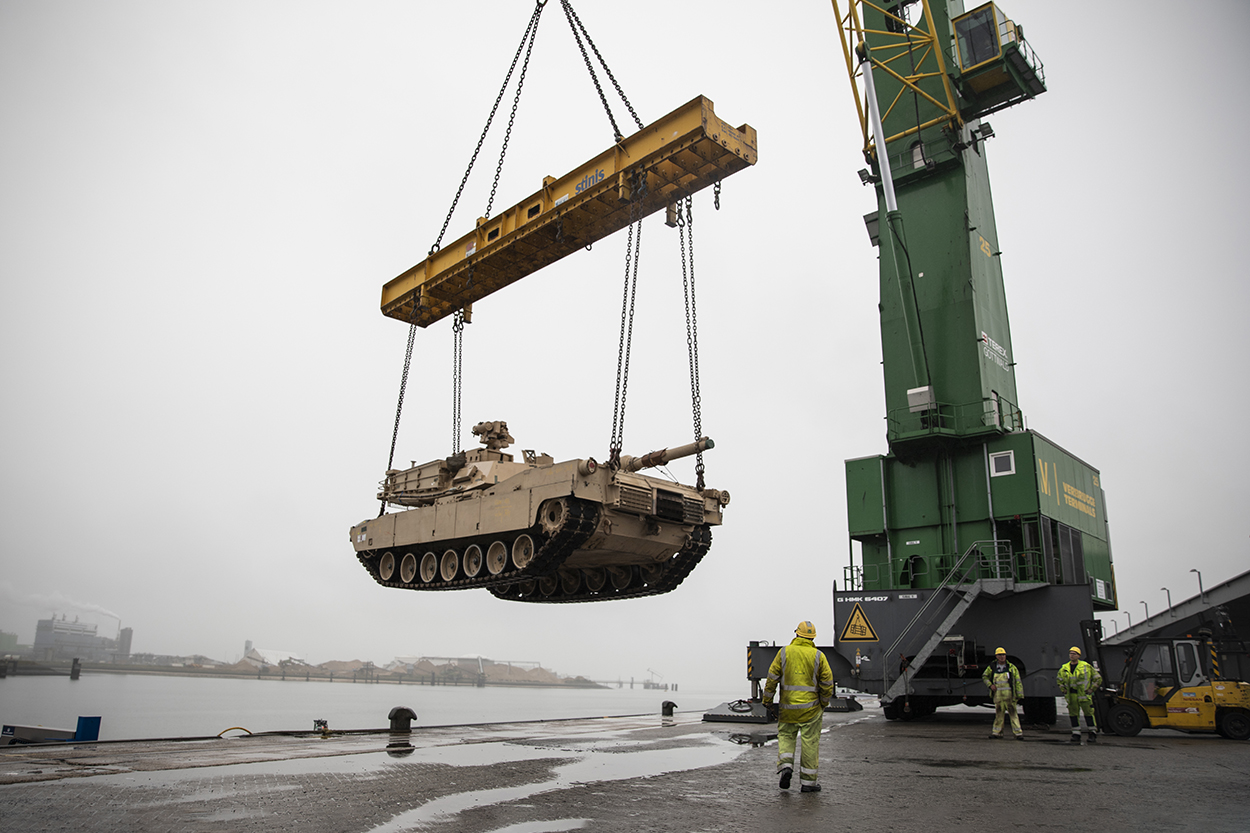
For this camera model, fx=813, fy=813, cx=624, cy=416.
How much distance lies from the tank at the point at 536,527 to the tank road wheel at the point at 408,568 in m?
0.02

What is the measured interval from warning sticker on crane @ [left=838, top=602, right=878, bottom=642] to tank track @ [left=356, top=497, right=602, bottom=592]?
5069mm

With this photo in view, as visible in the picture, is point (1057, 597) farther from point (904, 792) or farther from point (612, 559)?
point (904, 792)

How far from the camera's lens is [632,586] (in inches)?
602

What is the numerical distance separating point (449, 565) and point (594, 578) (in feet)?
9.23

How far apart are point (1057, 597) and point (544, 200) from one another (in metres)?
11.2

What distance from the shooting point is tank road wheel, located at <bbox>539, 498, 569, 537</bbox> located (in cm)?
1225

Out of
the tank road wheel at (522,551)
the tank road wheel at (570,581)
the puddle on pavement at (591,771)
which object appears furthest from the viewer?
the tank road wheel at (570,581)

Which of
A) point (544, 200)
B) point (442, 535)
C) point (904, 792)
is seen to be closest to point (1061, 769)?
point (904, 792)

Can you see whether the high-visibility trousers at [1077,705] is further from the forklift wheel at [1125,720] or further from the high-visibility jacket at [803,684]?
the high-visibility jacket at [803,684]

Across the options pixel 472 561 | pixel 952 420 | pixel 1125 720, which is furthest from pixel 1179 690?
pixel 472 561

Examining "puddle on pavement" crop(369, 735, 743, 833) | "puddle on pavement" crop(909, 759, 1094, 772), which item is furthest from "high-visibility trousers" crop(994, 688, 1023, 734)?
"puddle on pavement" crop(369, 735, 743, 833)

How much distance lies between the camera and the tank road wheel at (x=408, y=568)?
16375 mm

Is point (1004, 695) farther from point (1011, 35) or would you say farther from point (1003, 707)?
point (1011, 35)

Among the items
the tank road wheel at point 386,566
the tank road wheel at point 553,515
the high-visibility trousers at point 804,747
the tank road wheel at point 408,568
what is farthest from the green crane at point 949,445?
the tank road wheel at point 386,566
